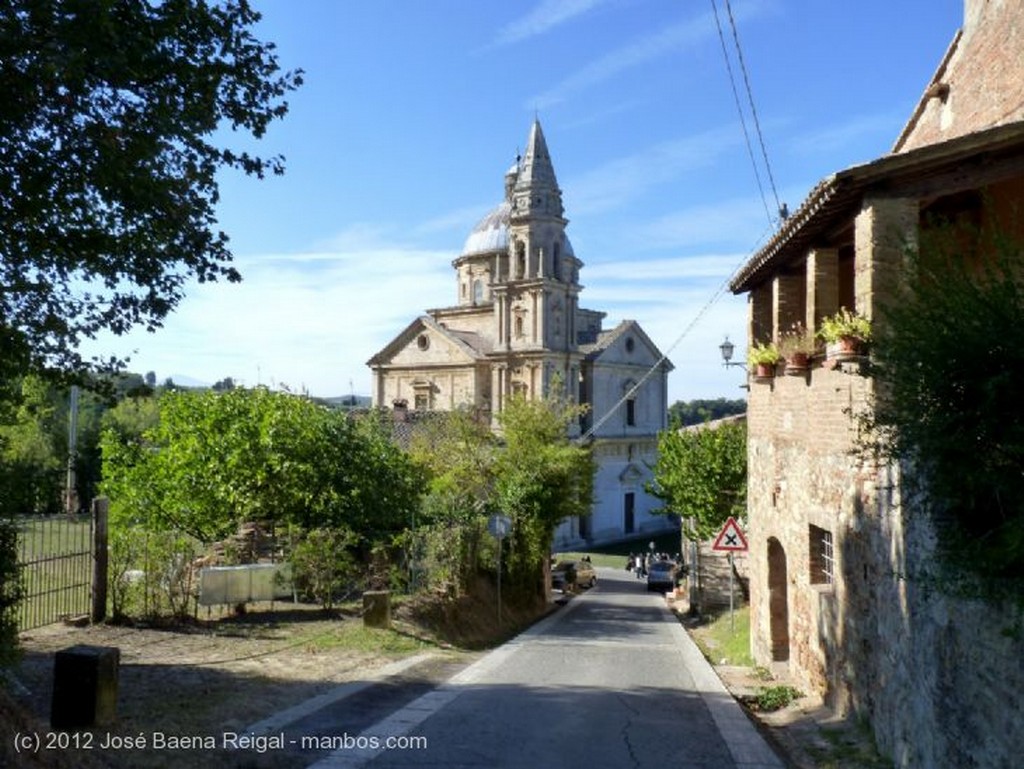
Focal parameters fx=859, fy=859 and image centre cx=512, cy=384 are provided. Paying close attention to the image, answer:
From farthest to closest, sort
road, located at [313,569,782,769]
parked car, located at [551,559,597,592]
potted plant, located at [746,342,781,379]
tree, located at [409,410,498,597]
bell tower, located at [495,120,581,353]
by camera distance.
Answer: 1. bell tower, located at [495,120,581,353]
2. parked car, located at [551,559,597,592]
3. tree, located at [409,410,498,597]
4. potted plant, located at [746,342,781,379]
5. road, located at [313,569,782,769]

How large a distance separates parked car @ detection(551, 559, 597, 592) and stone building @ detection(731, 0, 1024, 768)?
16.9m

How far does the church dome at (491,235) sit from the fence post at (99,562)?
4385 centimetres

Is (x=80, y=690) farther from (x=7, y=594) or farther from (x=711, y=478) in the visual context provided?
(x=711, y=478)

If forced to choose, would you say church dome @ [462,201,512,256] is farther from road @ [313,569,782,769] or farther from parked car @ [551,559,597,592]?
road @ [313,569,782,769]

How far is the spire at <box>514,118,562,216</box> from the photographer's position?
45.5m

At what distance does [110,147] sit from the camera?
6.95 m

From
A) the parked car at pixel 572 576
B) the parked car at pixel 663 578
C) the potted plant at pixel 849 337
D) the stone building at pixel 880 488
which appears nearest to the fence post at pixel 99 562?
the stone building at pixel 880 488

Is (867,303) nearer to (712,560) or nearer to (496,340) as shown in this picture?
(712,560)

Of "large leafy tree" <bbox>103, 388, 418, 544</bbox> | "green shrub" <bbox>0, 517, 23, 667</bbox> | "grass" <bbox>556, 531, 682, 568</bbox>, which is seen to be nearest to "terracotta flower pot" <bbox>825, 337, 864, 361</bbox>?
"green shrub" <bbox>0, 517, 23, 667</bbox>

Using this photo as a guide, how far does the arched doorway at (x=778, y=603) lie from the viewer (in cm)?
1208

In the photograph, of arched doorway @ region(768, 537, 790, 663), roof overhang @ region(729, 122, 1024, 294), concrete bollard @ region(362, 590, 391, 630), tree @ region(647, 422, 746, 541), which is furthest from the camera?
tree @ region(647, 422, 746, 541)

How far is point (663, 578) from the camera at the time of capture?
3222 cm

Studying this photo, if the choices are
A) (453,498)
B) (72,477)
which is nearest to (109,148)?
(453,498)

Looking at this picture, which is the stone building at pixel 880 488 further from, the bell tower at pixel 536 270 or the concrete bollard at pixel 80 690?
the bell tower at pixel 536 270
